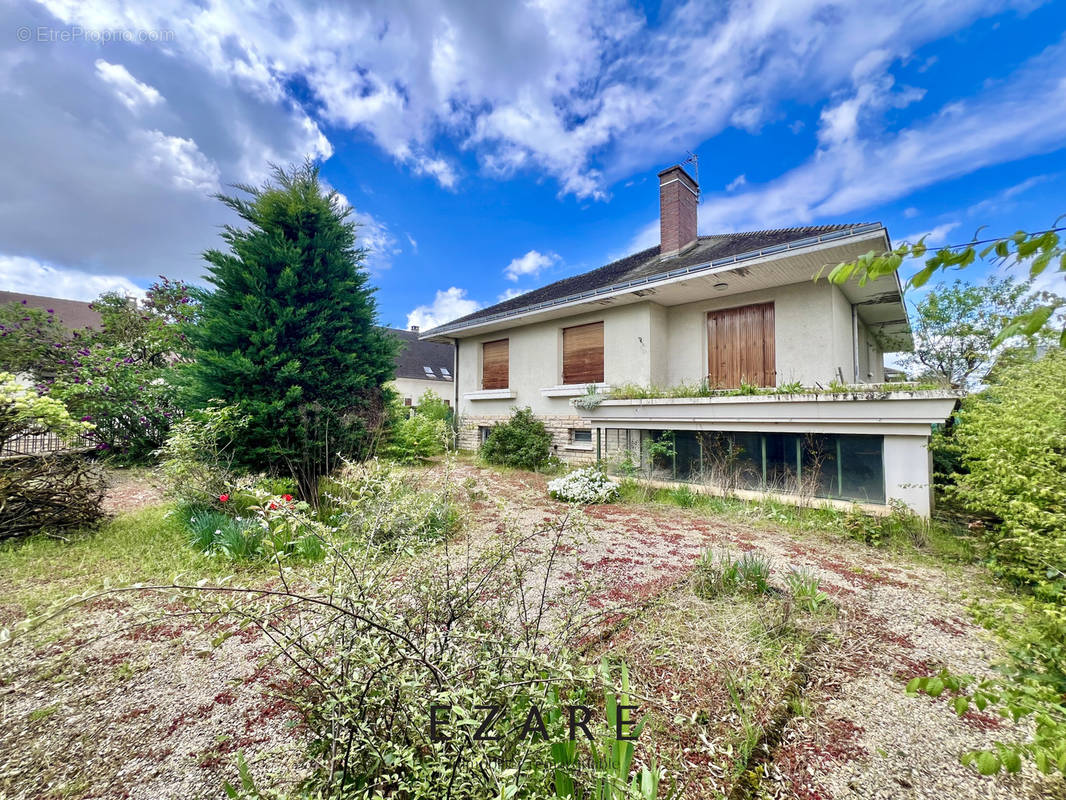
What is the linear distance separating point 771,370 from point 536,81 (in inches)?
290

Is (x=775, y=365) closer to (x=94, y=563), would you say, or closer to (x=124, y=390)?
(x=94, y=563)

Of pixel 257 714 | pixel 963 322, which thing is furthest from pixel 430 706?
pixel 963 322

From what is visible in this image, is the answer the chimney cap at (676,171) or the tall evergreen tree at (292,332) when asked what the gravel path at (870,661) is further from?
the chimney cap at (676,171)

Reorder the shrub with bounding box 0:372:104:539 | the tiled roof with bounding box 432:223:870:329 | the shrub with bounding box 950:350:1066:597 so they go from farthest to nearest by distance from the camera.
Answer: the tiled roof with bounding box 432:223:870:329
the shrub with bounding box 0:372:104:539
the shrub with bounding box 950:350:1066:597

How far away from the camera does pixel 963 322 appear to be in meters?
14.2

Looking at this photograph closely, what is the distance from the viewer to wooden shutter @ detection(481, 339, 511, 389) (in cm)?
1208

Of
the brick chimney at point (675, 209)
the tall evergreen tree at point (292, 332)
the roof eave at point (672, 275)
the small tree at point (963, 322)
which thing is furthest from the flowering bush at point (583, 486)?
the small tree at point (963, 322)

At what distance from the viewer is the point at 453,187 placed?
1132cm

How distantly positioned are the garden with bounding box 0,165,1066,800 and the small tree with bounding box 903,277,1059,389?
1104cm

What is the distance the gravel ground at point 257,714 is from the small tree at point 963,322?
1590 cm

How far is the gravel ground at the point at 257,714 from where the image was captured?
1682 mm

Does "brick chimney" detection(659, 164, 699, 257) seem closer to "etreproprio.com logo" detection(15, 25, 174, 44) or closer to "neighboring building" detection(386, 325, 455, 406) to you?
"etreproprio.com logo" detection(15, 25, 174, 44)

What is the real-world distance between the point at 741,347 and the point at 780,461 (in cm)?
290

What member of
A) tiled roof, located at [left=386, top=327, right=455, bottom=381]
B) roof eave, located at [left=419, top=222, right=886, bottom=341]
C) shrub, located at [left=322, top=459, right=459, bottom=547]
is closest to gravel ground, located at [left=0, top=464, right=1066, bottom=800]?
shrub, located at [left=322, top=459, right=459, bottom=547]
